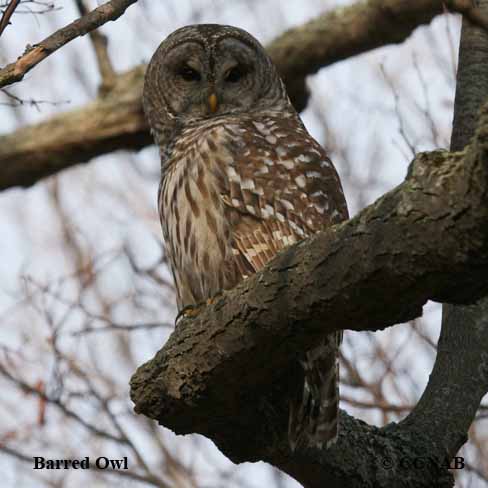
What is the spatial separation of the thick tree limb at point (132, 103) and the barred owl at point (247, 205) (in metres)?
2.57

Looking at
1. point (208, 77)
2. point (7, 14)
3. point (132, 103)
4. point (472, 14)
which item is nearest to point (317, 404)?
point (7, 14)

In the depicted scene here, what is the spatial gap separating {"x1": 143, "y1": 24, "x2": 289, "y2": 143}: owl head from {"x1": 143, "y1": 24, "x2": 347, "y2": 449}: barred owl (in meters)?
0.13

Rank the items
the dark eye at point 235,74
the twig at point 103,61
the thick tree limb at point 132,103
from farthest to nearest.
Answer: the twig at point 103,61
the thick tree limb at point 132,103
the dark eye at point 235,74

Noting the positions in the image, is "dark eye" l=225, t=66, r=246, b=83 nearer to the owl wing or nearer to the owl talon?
the owl wing

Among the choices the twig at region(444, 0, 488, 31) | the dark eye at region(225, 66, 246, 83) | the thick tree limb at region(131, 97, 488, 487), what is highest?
the dark eye at region(225, 66, 246, 83)

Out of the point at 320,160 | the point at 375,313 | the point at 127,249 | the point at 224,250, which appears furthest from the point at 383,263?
the point at 127,249

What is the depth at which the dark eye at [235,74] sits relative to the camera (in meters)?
6.70

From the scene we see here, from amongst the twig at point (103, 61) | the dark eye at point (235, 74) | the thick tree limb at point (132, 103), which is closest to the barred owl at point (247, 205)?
the dark eye at point (235, 74)

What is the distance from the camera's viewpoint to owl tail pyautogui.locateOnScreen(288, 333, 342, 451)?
4.38 m

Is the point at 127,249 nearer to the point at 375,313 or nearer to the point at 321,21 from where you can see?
the point at 321,21

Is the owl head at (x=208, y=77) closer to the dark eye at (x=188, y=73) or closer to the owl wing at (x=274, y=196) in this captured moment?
the dark eye at (x=188, y=73)

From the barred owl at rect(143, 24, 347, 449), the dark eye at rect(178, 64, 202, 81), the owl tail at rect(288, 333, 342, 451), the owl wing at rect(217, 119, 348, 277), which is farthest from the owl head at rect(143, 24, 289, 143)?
the owl tail at rect(288, 333, 342, 451)

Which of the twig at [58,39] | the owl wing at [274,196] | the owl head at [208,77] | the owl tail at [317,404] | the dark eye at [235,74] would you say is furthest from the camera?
the dark eye at [235,74]

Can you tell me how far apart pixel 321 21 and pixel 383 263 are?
615 cm
